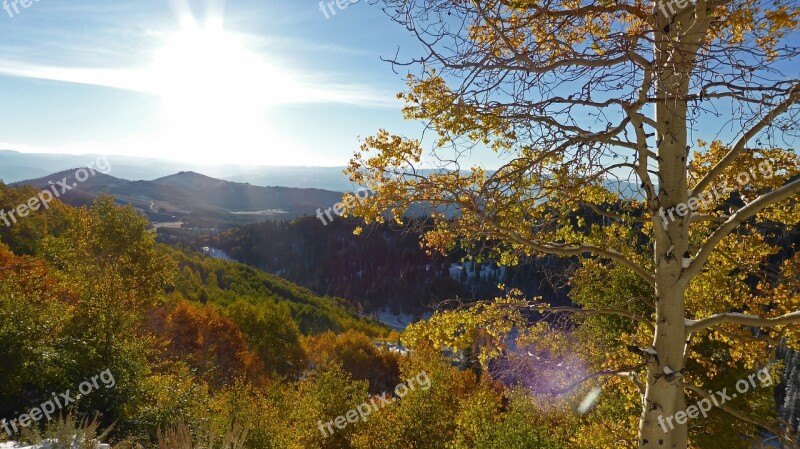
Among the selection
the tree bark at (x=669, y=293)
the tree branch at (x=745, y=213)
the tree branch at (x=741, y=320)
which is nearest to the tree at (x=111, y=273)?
the tree bark at (x=669, y=293)

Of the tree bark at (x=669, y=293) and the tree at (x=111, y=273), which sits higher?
the tree bark at (x=669, y=293)

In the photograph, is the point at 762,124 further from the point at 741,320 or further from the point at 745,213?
the point at 741,320

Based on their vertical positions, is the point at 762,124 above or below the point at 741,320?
above

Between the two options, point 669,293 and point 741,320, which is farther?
point 669,293

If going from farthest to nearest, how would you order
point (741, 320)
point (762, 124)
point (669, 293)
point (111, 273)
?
point (111, 273) → point (669, 293) → point (741, 320) → point (762, 124)

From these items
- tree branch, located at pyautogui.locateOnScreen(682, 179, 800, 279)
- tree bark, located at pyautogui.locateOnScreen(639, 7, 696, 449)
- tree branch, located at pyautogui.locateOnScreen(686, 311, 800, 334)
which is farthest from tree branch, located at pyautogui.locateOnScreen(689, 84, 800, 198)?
tree branch, located at pyautogui.locateOnScreen(686, 311, 800, 334)

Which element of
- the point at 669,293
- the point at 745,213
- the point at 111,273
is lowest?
the point at 111,273

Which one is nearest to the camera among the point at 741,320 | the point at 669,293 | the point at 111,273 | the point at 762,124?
the point at 762,124

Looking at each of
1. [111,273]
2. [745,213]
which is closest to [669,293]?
[745,213]

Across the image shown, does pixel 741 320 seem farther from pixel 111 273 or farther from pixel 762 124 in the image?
pixel 111 273

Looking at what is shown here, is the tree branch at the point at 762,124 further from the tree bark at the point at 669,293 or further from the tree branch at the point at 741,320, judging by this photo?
the tree branch at the point at 741,320

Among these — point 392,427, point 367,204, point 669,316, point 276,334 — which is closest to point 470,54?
point 367,204

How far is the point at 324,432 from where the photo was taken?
22375mm

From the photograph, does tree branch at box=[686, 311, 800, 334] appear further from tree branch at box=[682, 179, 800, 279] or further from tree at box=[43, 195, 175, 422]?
tree at box=[43, 195, 175, 422]
